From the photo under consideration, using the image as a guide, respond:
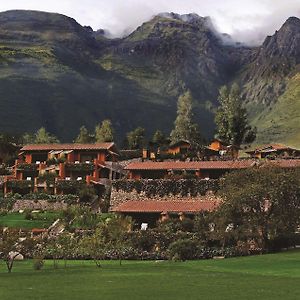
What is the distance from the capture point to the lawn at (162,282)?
2512 cm

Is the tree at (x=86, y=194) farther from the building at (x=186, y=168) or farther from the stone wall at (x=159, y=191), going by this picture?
the building at (x=186, y=168)

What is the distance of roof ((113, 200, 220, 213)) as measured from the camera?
6844cm

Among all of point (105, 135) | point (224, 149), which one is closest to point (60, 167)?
point (224, 149)

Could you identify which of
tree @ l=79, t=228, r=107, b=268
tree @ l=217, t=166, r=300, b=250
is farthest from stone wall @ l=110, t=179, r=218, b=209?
tree @ l=79, t=228, r=107, b=268

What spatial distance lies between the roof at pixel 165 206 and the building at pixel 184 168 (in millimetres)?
7584

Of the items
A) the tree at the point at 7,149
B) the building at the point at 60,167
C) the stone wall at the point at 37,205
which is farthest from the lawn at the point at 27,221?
the tree at the point at 7,149

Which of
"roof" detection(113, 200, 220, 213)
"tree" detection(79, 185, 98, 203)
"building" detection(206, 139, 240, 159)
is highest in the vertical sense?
"building" detection(206, 139, 240, 159)

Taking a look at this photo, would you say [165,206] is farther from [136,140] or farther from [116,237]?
[136,140]

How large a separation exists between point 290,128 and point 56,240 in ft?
426

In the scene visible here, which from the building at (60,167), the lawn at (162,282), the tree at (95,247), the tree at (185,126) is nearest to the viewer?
the lawn at (162,282)

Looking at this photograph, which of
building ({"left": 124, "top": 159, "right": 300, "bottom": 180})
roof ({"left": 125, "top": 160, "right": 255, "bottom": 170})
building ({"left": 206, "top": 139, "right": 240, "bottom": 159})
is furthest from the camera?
building ({"left": 206, "top": 139, "right": 240, "bottom": 159})

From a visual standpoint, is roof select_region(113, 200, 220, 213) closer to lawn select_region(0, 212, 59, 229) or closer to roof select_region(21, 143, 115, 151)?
lawn select_region(0, 212, 59, 229)

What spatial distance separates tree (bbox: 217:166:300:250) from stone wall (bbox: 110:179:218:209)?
20900mm

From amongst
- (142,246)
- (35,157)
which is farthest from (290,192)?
(35,157)
